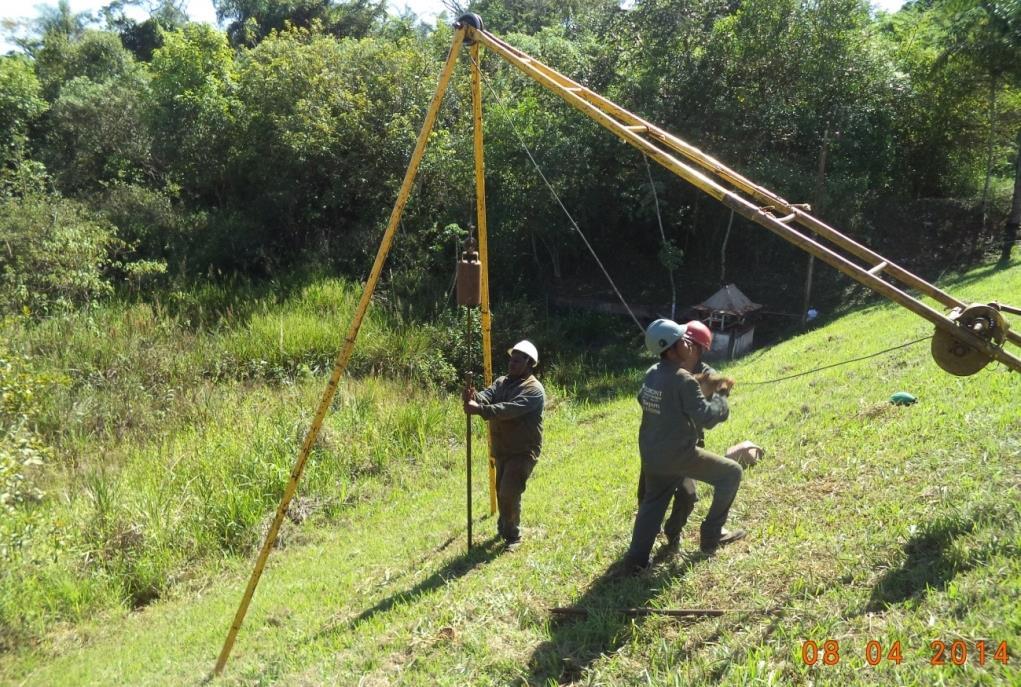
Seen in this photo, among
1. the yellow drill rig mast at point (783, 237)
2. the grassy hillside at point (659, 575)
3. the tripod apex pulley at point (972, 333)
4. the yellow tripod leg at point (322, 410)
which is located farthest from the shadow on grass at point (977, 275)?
the yellow tripod leg at point (322, 410)

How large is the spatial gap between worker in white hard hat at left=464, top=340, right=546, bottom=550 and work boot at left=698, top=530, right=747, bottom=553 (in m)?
1.67

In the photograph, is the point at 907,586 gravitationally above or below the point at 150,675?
above

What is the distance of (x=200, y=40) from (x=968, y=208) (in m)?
22.9

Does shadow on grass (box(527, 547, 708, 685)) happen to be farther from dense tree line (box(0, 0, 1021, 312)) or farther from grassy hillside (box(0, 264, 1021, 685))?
dense tree line (box(0, 0, 1021, 312))

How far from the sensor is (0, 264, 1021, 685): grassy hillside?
4.41m

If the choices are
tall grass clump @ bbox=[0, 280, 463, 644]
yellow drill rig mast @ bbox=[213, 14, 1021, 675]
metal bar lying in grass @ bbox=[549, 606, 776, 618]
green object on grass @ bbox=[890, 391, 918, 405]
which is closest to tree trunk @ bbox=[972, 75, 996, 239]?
tall grass clump @ bbox=[0, 280, 463, 644]

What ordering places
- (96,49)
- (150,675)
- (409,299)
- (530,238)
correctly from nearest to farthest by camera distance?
1. (150,675)
2. (409,299)
3. (530,238)
4. (96,49)

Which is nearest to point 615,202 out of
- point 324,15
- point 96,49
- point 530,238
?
point 530,238

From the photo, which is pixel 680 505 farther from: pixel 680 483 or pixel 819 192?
pixel 819 192

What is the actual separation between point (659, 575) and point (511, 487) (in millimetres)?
1716

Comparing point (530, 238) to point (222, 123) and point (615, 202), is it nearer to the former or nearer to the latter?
point (615, 202)

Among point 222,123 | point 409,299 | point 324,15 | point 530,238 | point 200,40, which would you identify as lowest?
point 409,299

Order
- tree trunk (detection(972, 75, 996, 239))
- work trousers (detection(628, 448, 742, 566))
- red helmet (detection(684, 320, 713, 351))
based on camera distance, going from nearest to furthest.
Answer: work trousers (detection(628, 448, 742, 566)), red helmet (detection(684, 320, 713, 351)), tree trunk (detection(972, 75, 996, 239))

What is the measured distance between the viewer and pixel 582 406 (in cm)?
1405
